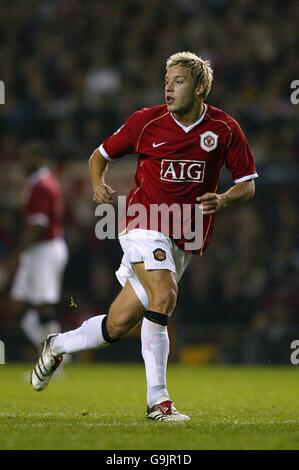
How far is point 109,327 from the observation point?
6.49 meters

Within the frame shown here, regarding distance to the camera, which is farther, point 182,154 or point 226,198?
point 182,154

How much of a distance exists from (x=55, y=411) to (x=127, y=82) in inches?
347

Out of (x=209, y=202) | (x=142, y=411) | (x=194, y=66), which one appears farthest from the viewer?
(x=142, y=411)

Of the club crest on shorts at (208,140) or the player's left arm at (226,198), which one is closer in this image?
the player's left arm at (226,198)

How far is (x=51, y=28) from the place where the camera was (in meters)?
16.4

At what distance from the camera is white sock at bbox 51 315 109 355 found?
259 inches

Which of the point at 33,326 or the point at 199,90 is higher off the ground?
the point at 199,90

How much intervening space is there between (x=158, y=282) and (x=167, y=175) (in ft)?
2.16

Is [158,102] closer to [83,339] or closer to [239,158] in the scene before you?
[239,158]

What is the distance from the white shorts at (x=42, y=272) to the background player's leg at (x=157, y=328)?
4.90m

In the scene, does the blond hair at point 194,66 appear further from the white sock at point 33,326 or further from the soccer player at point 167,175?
the white sock at point 33,326

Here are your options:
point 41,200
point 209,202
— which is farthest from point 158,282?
point 41,200

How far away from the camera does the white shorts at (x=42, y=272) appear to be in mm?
11105

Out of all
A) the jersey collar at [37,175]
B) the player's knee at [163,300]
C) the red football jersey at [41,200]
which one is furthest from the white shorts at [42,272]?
the player's knee at [163,300]
